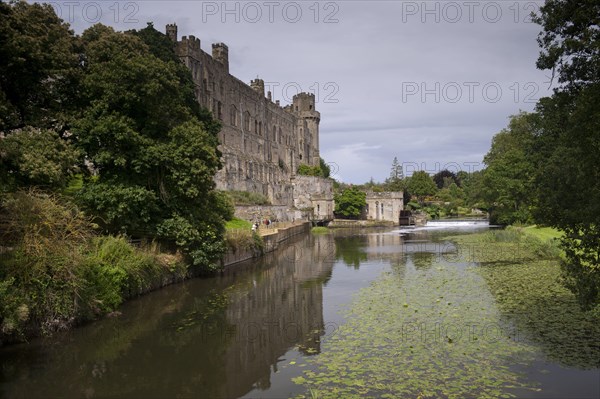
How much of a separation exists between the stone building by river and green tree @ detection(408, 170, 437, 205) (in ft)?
74.7

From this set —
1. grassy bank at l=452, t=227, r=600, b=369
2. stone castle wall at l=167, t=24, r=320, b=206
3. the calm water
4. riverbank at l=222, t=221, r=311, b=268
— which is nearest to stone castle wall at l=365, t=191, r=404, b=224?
stone castle wall at l=167, t=24, r=320, b=206

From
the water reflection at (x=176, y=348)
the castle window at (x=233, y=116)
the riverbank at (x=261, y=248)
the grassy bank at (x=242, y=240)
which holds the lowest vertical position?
the water reflection at (x=176, y=348)

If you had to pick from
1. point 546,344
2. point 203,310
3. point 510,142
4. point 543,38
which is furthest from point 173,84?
point 510,142

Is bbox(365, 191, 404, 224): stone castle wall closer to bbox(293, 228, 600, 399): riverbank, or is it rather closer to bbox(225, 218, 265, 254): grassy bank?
bbox(225, 218, 265, 254): grassy bank

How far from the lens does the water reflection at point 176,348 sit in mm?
10367

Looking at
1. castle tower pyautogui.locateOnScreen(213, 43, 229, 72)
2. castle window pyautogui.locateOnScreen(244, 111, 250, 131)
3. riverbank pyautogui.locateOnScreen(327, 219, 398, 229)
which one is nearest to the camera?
castle tower pyautogui.locateOnScreen(213, 43, 229, 72)

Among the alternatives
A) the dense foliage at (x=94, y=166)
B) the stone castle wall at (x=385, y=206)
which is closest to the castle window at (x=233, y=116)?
the stone castle wall at (x=385, y=206)

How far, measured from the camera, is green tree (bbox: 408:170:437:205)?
104 m

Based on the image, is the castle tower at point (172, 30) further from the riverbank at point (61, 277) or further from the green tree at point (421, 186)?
the green tree at point (421, 186)

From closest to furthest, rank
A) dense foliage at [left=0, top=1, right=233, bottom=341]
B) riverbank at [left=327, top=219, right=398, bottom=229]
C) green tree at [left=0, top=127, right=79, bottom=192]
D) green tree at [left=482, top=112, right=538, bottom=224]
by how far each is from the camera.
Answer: dense foliage at [left=0, top=1, right=233, bottom=341] → green tree at [left=0, top=127, right=79, bottom=192] → green tree at [left=482, top=112, right=538, bottom=224] → riverbank at [left=327, top=219, right=398, bottom=229]

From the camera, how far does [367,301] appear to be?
1755 cm

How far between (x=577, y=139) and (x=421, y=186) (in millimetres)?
95251

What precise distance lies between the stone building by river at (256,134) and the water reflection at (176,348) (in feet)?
106

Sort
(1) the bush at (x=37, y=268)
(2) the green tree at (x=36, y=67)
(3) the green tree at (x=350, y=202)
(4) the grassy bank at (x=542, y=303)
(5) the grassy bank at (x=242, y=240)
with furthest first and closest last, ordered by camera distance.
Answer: (3) the green tree at (x=350, y=202) → (5) the grassy bank at (x=242, y=240) → (2) the green tree at (x=36, y=67) → (1) the bush at (x=37, y=268) → (4) the grassy bank at (x=542, y=303)
